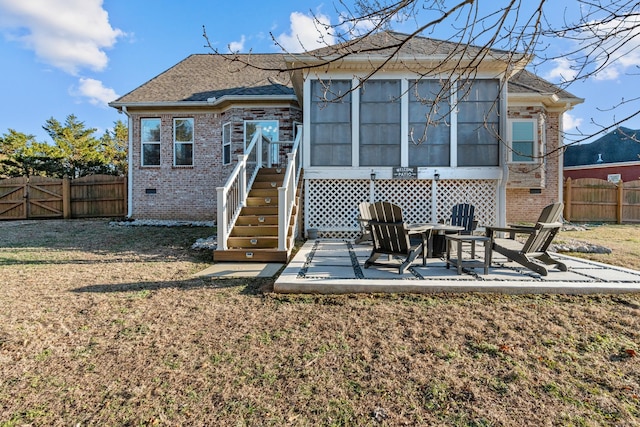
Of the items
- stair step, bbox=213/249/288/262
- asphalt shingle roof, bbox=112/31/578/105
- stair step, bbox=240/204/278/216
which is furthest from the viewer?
asphalt shingle roof, bbox=112/31/578/105

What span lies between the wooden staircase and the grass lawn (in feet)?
4.92

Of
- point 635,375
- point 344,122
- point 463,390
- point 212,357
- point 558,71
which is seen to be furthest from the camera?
point 344,122

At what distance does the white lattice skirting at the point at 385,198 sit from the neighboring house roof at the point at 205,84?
4.02 metres

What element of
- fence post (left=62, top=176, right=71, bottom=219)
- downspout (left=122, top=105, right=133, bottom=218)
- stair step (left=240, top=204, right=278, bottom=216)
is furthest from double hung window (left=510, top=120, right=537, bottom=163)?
fence post (left=62, top=176, right=71, bottom=219)

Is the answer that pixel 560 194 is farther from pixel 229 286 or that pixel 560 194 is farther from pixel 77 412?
pixel 77 412

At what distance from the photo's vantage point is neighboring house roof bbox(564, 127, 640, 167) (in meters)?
20.8

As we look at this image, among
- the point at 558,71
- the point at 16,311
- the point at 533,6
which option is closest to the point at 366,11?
the point at 533,6

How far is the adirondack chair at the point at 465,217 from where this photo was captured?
243 inches

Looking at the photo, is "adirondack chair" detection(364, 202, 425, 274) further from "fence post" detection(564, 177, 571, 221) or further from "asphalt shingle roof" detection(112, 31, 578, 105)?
"fence post" detection(564, 177, 571, 221)

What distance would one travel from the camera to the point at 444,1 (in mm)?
2996

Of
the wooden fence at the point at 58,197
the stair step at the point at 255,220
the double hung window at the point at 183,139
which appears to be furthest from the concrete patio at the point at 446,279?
the wooden fence at the point at 58,197

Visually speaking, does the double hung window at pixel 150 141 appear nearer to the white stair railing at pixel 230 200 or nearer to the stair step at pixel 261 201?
the white stair railing at pixel 230 200

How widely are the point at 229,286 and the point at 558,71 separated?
14.0ft

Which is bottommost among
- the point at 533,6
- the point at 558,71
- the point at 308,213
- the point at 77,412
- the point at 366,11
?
the point at 77,412
